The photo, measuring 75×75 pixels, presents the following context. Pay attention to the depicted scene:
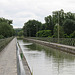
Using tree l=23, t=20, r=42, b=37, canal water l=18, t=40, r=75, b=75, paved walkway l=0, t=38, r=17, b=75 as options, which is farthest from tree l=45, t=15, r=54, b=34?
paved walkway l=0, t=38, r=17, b=75

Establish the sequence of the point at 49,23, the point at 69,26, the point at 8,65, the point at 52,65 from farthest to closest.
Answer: the point at 49,23 < the point at 69,26 < the point at 52,65 < the point at 8,65

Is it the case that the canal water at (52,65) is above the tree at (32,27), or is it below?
below

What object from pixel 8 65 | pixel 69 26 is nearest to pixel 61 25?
pixel 69 26

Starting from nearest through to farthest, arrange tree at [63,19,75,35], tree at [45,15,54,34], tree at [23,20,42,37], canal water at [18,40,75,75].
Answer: canal water at [18,40,75,75], tree at [63,19,75,35], tree at [45,15,54,34], tree at [23,20,42,37]

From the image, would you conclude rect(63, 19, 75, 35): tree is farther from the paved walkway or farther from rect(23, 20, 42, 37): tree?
the paved walkway

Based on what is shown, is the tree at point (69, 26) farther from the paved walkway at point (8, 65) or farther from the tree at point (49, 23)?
the paved walkway at point (8, 65)

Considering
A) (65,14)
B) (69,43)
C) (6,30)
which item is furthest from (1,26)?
(65,14)

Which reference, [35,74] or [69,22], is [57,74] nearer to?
[35,74]

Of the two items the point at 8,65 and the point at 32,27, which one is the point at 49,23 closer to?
the point at 32,27

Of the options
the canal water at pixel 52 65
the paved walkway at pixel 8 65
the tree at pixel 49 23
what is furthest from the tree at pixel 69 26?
the paved walkway at pixel 8 65

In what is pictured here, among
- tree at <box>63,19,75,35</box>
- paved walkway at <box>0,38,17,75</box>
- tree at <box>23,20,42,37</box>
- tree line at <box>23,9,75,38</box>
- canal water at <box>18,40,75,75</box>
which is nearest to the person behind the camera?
paved walkway at <box>0,38,17,75</box>

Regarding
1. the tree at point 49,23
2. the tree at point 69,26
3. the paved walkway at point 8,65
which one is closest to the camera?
the paved walkway at point 8,65

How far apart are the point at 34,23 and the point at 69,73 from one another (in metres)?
119

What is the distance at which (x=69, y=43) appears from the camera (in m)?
34.0
